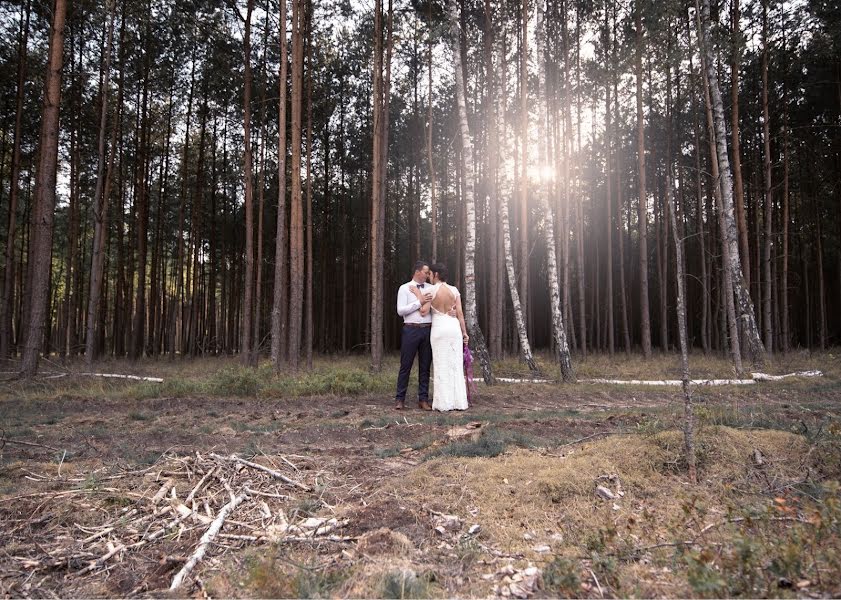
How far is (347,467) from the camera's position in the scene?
4.52 metres

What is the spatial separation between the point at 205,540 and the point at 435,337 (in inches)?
211

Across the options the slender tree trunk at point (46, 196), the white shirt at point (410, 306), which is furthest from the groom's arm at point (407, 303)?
the slender tree trunk at point (46, 196)

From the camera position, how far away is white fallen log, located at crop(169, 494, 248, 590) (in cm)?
266

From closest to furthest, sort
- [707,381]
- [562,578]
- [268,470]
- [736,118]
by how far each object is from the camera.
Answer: [562,578] → [268,470] → [707,381] → [736,118]

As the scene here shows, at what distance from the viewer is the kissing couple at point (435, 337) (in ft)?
26.2

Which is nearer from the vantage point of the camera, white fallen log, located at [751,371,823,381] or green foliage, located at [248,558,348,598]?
green foliage, located at [248,558,348,598]

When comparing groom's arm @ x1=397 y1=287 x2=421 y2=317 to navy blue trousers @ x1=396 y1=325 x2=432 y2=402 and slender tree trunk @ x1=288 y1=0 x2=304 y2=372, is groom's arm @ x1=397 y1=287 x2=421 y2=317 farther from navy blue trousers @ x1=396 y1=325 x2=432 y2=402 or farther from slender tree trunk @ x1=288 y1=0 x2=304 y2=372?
slender tree trunk @ x1=288 y1=0 x2=304 y2=372

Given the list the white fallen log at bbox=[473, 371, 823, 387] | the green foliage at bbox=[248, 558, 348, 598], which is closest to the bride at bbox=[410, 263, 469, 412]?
the white fallen log at bbox=[473, 371, 823, 387]

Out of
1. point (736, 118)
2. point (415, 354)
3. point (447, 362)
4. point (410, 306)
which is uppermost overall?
point (736, 118)

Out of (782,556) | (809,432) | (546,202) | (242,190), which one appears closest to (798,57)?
(546,202)

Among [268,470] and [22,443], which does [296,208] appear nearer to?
[22,443]

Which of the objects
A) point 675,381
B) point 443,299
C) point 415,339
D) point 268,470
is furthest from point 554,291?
point 268,470

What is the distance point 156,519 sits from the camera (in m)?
3.38

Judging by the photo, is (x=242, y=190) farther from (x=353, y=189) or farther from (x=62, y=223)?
(x=62, y=223)
